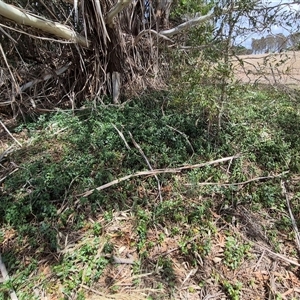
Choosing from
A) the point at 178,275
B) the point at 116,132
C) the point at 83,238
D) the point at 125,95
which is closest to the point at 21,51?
the point at 125,95

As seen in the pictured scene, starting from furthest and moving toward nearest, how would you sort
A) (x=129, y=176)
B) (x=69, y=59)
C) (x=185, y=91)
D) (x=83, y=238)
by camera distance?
1. (x=69, y=59)
2. (x=185, y=91)
3. (x=129, y=176)
4. (x=83, y=238)

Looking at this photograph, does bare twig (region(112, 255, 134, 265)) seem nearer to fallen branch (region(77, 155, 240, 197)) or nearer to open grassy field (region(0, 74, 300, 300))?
open grassy field (region(0, 74, 300, 300))

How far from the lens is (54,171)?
7.04ft

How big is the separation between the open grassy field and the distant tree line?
34 cm

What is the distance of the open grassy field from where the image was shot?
1482 mm

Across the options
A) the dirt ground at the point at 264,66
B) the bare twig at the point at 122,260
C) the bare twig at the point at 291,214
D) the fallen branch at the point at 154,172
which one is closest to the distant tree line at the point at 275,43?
the dirt ground at the point at 264,66

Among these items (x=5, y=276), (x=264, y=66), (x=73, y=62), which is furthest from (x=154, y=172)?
(x=73, y=62)

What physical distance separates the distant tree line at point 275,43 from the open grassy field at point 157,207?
34 centimetres

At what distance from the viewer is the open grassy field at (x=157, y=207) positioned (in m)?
1.48

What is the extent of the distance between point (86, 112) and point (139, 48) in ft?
4.67

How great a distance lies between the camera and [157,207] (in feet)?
6.21

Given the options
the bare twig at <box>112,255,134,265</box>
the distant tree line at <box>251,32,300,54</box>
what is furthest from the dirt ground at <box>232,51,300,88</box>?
the bare twig at <box>112,255,134,265</box>

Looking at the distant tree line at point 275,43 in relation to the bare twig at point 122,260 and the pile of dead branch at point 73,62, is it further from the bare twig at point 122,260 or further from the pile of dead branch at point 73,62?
the bare twig at point 122,260

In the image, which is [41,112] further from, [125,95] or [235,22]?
[235,22]
